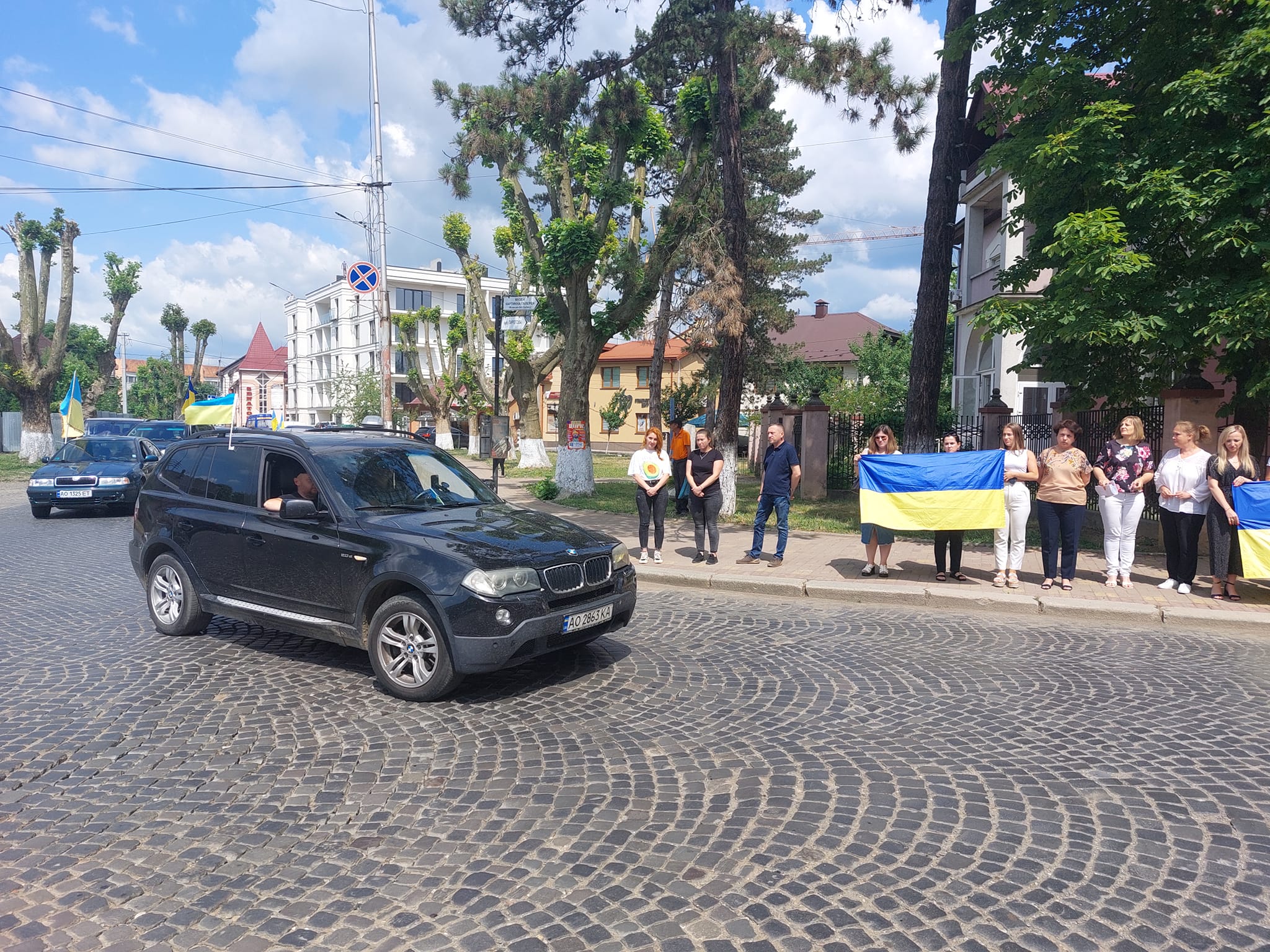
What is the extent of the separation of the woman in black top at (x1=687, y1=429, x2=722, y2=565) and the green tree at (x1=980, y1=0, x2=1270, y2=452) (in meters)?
4.25

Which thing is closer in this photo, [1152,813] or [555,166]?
[1152,813]

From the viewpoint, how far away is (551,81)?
1512 centimetres

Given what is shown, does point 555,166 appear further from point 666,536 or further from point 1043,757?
point 1043,757

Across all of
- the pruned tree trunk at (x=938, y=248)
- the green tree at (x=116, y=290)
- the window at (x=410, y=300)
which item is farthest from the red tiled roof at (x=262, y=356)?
the pruned tree trunk at (x=938, y=248)

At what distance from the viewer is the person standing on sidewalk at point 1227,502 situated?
9.04 metres

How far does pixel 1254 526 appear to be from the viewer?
8.95 m

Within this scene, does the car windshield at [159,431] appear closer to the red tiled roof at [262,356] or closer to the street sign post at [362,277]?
the street sign post at [362,277]

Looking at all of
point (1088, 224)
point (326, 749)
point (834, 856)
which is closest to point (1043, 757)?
point (834, 856)

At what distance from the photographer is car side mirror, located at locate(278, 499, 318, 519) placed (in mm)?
5996

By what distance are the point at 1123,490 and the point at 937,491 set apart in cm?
203

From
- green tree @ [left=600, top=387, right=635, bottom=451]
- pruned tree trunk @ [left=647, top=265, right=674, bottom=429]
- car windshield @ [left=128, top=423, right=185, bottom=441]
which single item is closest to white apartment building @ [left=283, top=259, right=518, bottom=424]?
green tree @ [left=600, top=387, right=635, bottom=451]

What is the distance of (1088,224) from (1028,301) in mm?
1617

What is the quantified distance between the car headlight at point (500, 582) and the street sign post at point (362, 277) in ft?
58.9

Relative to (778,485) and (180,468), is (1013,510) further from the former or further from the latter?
(180,468)
